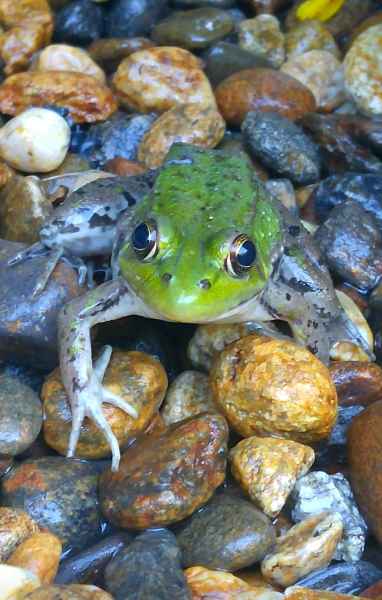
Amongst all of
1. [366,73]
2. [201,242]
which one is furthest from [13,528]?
[366,73]

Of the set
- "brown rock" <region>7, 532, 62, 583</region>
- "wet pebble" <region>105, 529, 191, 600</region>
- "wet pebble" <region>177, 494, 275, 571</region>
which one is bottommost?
"wet pebble" <region>177, 494, 275, 571</region>

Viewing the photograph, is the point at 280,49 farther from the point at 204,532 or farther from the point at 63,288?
the point at 204,532

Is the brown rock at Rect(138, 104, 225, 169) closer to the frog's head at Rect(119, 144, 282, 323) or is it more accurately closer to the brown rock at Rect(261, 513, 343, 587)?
the frog's head at Rect(119, 144, 282, 323)

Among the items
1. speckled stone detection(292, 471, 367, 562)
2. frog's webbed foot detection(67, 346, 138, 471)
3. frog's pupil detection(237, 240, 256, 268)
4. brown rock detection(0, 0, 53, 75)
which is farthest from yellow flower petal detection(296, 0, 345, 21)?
speckled stone detection(292, 471, 367, 562)

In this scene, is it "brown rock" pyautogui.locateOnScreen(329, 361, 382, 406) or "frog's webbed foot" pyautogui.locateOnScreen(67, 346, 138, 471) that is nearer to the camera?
"frog's webbed foot" pyautogui.locateOnScreen(67, 346, 138, 471)

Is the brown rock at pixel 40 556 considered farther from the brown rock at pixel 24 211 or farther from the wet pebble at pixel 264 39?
the wet pebble at pixel 264 39

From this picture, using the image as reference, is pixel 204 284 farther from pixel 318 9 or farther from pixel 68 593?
pixel 318 9
